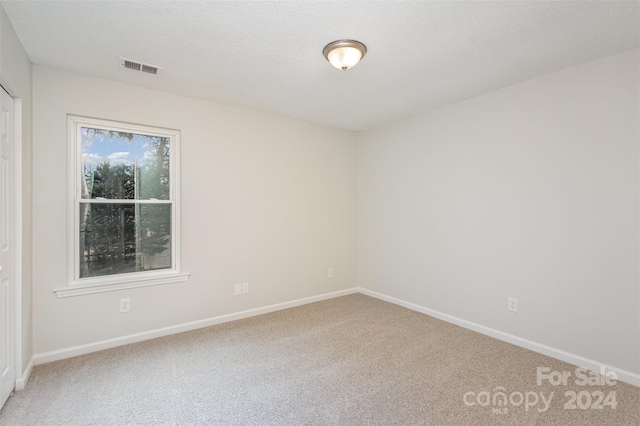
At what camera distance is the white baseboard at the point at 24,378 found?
2209 millimetres

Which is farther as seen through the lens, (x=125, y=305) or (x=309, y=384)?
(x=125, y=305)

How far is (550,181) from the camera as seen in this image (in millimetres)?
2773

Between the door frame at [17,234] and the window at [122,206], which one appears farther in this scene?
the window at [122,206]

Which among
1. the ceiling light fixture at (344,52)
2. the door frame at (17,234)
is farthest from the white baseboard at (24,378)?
the ceiling light fixture at (344,52)

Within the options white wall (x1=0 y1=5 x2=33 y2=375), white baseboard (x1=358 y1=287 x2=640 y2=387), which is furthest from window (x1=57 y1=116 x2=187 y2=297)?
white baseboard (x1=358 y1=287 x2=640 y2=387)

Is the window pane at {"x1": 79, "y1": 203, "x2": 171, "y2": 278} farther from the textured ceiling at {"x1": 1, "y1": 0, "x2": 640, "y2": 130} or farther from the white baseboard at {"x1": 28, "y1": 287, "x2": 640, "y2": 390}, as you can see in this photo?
the textured ceiling at {"x1": 1, "y1": 0, "x2": 640, "y2": 130}

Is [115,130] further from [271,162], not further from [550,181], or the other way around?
[550,181]

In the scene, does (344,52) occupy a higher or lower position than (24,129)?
higher

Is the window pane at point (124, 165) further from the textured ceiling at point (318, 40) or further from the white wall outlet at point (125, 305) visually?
the white wall outlet at point (125, 305)

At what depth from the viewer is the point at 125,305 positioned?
299 centimetres

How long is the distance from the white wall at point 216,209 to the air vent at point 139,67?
41 cm

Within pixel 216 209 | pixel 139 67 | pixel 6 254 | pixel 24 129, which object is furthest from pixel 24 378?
pixel 139 67

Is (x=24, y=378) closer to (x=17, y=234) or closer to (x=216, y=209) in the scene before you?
(x=17, y=234)

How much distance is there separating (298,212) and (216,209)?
1121mm
